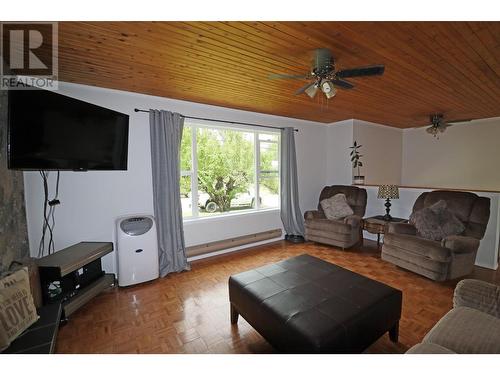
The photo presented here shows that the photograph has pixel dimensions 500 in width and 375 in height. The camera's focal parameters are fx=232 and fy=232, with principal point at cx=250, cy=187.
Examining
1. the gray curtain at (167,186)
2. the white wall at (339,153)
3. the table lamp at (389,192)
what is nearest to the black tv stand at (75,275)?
the gray curtain at (167,186)

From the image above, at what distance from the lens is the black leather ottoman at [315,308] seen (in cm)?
130

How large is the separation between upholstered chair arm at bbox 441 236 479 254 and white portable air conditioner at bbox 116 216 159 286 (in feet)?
10.9

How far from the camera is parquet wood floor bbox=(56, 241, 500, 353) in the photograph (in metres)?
1.72

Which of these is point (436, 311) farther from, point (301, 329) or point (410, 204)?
point (410, 204)

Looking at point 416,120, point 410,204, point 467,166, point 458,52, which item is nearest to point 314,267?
point 458,52

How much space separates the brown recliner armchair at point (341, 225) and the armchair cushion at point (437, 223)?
0.88 meters

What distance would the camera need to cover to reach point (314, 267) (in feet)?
6.73

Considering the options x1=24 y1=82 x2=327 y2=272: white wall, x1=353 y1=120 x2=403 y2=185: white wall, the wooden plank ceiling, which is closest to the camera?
the wooden plank ceiling

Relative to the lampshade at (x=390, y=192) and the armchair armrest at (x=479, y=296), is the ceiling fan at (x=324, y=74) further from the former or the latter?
the lampshade at (x=390, y=192)

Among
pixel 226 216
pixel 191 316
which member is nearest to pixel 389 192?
pixel 226 216

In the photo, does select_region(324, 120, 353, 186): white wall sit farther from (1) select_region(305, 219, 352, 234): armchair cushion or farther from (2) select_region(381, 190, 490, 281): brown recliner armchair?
(2) select_region(381, 190, 490, 281): brown recliner armchair

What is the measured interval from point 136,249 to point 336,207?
3.14 meters

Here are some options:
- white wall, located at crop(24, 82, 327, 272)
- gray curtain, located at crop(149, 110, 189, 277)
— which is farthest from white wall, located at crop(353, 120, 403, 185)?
gray curtain, located at crop(149, 110, 189, 277)
